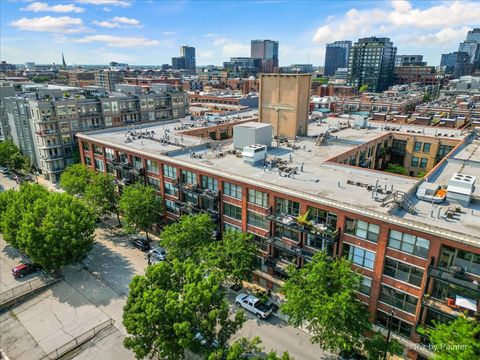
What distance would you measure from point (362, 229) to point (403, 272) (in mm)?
5848

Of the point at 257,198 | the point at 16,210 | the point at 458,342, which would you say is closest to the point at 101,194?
the point at 16,210

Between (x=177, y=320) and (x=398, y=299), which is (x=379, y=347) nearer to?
(x=398, y=299)

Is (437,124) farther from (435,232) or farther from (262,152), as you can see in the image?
(435,232)

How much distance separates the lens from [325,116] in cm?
10619

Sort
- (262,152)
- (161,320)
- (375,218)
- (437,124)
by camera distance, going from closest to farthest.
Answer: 1. (161,320)
2. (375,218)
3. (262,152)
4. (437,124)

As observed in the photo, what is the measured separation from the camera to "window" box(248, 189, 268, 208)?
43.3 meters

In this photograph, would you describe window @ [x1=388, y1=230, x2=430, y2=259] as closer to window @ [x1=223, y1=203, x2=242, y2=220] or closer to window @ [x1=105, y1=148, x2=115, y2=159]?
window @ [x1=223, y1=203, x2=242, y2=220]

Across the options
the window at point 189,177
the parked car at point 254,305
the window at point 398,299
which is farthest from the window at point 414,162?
the parked car at point 254,305

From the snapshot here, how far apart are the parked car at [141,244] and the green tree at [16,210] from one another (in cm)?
1613

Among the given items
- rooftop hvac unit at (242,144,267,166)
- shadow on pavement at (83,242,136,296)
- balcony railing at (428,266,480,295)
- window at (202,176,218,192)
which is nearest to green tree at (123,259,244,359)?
shadow on pavement at (83,242,136,296)

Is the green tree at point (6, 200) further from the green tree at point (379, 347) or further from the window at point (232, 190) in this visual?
the green tree at point (379, 347)

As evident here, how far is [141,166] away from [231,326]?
37801 millimetres

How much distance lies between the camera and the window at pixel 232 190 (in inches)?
1813

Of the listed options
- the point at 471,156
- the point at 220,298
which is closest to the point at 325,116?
the point at 471,156
